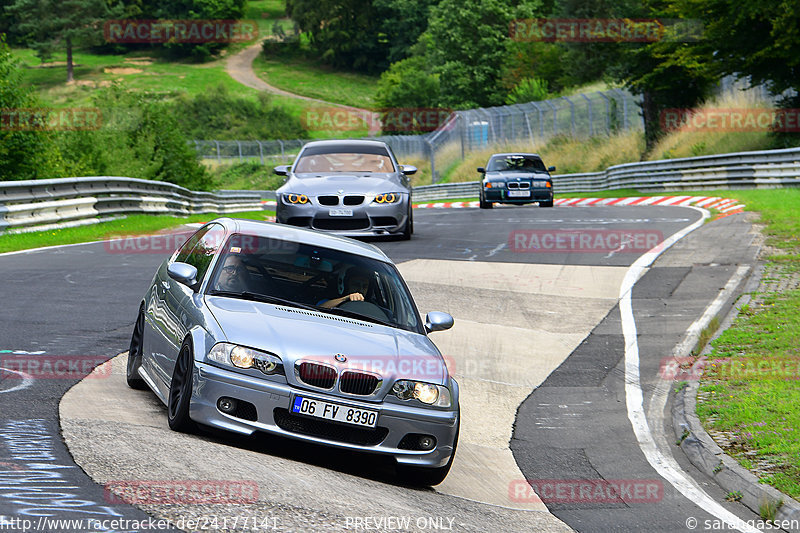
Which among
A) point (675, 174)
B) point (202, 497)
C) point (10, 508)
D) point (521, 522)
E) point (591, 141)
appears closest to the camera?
point (10, 508)

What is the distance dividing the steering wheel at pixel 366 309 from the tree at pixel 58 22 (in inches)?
5111

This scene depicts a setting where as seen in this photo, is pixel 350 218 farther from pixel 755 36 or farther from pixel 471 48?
pixel 471 48

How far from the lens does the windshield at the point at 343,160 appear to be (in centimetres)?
1808

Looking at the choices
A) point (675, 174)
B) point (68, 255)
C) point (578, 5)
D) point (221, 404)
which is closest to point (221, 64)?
point (578, 5)

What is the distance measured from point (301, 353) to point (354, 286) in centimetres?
142

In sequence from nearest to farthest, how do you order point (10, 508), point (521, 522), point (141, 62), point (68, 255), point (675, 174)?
point (10, 508) → point (521, 522) → point (68, 255) → point (675, 174) → point (141, 62)

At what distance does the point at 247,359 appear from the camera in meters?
6.31

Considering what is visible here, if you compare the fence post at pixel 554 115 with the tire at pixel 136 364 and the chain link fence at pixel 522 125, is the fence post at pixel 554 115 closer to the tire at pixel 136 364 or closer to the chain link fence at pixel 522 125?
the chain link fence at pixel 522 125

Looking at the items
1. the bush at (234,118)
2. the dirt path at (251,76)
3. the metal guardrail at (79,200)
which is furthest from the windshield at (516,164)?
the dirt path at (251,76)

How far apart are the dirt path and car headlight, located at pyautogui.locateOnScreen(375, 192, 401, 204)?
85898 mm

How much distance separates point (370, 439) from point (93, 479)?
1.79 metres

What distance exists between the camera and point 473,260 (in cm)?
1712

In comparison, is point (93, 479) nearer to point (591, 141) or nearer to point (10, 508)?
point (10, 508)

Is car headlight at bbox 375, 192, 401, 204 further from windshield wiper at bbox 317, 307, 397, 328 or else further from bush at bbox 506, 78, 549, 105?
bush at bbox 506, 78, 549, 105
